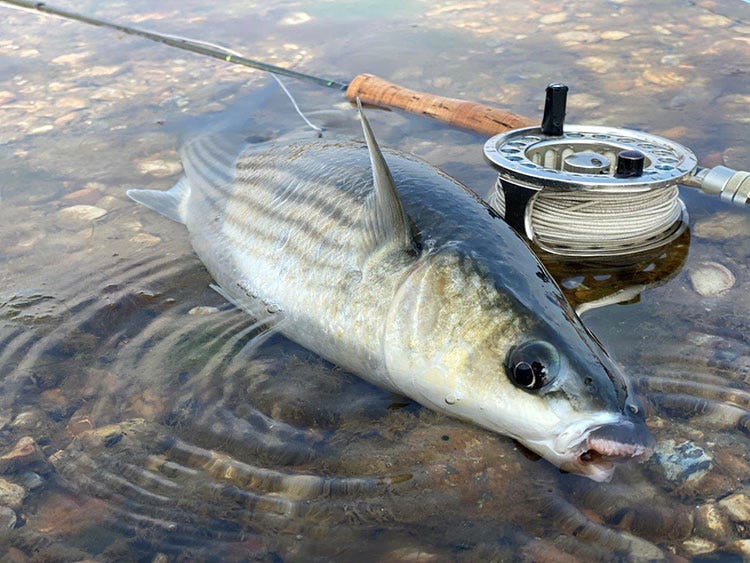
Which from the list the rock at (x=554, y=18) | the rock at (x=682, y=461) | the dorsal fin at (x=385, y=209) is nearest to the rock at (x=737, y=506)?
the rock at (x=682, y=461)

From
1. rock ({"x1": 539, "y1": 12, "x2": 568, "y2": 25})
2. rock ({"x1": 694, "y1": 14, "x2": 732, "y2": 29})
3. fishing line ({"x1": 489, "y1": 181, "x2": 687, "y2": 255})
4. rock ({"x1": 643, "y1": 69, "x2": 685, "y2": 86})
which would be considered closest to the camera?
fishing line ({"x1": 489, "y1": 181, "x2": 687, "y2": 255})

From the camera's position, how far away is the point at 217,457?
9.56 feet

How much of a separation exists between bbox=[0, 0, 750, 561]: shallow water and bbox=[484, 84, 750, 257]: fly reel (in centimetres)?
17

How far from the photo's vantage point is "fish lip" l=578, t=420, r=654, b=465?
2.53 meters

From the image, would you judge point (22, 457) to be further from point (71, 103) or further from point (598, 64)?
point (598, 64)

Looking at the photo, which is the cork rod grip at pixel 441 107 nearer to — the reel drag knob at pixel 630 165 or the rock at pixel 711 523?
the reel drag knob at pixel 630 165

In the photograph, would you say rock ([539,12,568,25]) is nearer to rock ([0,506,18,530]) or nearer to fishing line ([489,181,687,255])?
fishing line ([489,181,687,255])

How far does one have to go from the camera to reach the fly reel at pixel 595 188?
3834 mm

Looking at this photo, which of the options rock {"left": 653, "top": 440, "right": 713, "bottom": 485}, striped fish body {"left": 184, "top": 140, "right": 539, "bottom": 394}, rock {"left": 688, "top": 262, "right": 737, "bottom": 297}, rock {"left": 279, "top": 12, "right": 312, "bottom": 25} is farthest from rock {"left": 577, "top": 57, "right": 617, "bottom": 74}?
rock {"left": 653, "top": 440, "right": 713, "bottom": 485}

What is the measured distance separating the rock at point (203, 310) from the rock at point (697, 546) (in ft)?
7.75

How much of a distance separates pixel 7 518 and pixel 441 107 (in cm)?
420

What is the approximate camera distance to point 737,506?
257cm

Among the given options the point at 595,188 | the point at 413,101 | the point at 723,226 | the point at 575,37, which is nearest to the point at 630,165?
the point at 595,188

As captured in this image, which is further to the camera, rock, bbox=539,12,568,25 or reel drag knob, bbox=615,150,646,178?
rock, bbox=539,12,568,25
